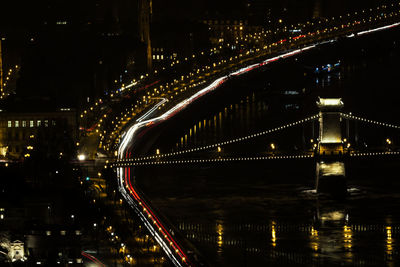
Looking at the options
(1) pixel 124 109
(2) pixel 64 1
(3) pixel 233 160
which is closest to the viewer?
(3) pixel 233 160

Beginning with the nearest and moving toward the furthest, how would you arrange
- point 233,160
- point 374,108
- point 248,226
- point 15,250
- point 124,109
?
point 15,250 → point 248,226 → point 233,160 → point 124,109 → point 374,108

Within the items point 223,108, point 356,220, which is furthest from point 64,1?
point 356,220

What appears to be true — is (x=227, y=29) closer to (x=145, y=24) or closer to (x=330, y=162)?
(x=145, y=24)

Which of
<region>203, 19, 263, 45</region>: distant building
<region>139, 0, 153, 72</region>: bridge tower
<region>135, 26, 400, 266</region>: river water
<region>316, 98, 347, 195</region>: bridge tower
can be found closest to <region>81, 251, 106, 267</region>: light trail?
<region>135, 26, 400, 266</region>: river water

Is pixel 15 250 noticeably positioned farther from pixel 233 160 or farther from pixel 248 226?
pixel 233 160

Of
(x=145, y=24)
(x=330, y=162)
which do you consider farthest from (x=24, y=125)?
(x=145, y=24)

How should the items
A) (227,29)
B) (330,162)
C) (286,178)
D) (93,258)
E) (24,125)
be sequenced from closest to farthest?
(93,258), (330,162), (286,178), (24,125), (227,29)

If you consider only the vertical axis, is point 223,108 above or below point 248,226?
above
